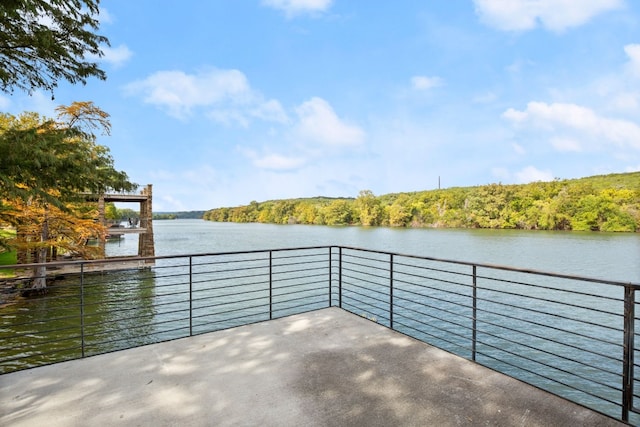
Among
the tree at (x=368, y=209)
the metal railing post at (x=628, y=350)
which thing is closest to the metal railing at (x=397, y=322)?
the metal railing post at (x=628, y=350)

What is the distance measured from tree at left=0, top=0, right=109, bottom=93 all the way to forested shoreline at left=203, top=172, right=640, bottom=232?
44499 millimetres

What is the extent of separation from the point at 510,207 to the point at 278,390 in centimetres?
4735

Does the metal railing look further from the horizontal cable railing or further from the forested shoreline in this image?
the forested shoreline

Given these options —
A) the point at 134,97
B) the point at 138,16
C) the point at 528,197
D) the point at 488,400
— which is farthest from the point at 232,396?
the point at 528,197

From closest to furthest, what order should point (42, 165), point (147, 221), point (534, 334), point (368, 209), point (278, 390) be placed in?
point (278, 390)
point (42, 165)
point (534, 334)
point (147, 221)
point (368, 209)

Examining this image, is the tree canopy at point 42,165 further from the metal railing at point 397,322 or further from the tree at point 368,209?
the tree at point 368,209

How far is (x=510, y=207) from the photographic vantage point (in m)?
42.1

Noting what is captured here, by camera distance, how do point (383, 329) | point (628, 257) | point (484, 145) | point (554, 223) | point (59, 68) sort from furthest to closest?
point (554, 223), point (484, 145), point (628, 257), point (59, 68), point (383, 329)

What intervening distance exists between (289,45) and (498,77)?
614 inches

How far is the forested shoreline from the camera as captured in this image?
113 feet

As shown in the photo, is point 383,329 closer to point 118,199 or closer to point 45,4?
point 45,4

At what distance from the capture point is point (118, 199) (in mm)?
19812

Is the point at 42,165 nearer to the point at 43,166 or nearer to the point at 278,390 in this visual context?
the point at 43,166

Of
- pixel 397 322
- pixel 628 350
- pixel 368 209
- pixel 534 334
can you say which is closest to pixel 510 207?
pixel 368 209
